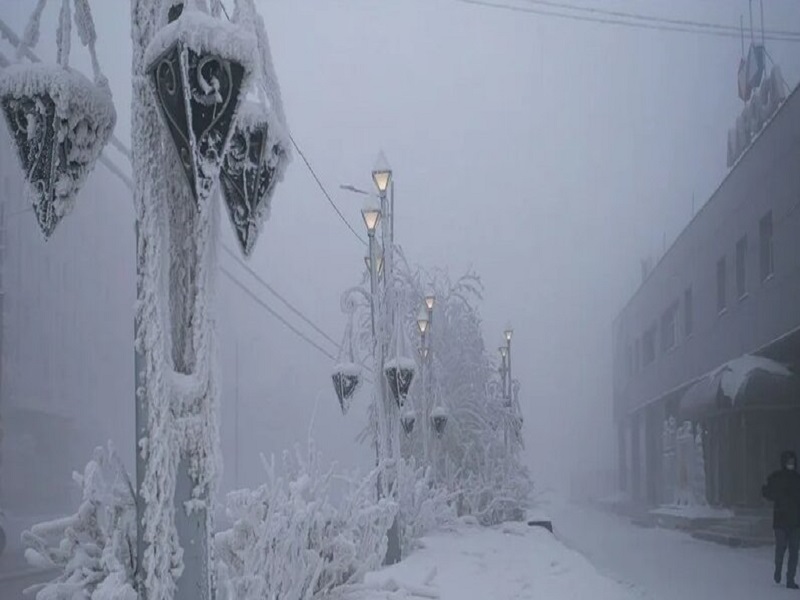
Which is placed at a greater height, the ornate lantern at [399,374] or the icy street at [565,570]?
the ornate lantern at [399,374]

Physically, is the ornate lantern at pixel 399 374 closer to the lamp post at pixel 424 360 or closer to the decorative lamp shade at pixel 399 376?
the decorative lamp shade at pixel 399 376

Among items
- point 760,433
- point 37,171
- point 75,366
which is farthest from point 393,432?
point 75,366

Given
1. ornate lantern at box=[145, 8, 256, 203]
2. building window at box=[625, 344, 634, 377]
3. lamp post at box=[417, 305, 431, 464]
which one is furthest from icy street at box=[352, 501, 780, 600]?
building window at box=[625, 344, 634, 377]

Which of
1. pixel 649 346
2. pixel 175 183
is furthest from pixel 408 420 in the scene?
pixel 649 346

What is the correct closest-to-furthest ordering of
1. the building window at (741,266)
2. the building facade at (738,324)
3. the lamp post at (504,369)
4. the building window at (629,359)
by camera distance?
the building facade at (738,324) → the building window at (741,266) → the lamp post at (504,369) → the building window at (629,359)

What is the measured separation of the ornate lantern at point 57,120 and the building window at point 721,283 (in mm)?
27979

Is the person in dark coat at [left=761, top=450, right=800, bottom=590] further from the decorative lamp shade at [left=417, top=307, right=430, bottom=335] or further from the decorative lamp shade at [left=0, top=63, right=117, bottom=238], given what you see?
the decorative lamp shade at [left=0, top=63, right=117, bottom=238]

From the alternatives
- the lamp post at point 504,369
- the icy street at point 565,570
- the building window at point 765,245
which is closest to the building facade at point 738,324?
the building window at point 765,245

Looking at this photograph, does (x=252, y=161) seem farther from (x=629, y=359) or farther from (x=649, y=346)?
(x=629, y=359)

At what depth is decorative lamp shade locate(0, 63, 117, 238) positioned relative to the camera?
3.86 meters

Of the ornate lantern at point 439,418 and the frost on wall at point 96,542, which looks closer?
the frost on wall at point 96,542

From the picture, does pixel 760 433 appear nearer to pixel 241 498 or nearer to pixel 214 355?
pixel 241 498

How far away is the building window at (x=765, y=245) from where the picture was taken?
974 inches

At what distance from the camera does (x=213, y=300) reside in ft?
12.2
